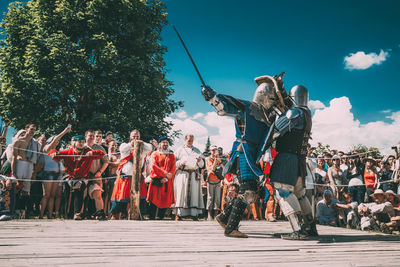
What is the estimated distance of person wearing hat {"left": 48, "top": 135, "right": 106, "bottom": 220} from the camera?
525cm

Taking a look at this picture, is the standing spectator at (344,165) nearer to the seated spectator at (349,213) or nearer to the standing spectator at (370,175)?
the standing spectator at (370,175)

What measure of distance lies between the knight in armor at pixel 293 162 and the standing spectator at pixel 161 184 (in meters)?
2.97

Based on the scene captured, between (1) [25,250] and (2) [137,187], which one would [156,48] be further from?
(1) [25,250]

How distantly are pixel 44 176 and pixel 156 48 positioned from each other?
455 inches

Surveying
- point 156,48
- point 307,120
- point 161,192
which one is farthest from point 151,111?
point 307,120

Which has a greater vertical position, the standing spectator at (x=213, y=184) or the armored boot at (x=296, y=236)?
the standing spectator at (x=213, y=184)

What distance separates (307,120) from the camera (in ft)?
→ 11.4

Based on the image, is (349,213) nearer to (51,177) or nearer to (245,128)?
(245,128)

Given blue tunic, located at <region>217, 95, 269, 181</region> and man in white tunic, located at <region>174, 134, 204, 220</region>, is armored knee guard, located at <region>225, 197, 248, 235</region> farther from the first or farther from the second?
man in white tunic, located at <region>174, 134, 204, 220</region>

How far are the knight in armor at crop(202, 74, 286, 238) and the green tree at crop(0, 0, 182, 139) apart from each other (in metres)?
10.5

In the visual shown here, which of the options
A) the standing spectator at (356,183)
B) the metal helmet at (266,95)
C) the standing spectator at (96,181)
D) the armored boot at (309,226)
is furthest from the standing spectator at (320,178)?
the standing spectator at (96,181)

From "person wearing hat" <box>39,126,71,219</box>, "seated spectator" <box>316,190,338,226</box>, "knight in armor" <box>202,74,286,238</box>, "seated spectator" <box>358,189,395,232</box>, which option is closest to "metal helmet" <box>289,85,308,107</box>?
"knight in armor" <box>202,74,286,238</box>

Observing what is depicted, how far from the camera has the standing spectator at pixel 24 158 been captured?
18.1 feet

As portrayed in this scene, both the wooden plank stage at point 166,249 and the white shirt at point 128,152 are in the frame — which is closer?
the wooden plank stage at point 166,249
